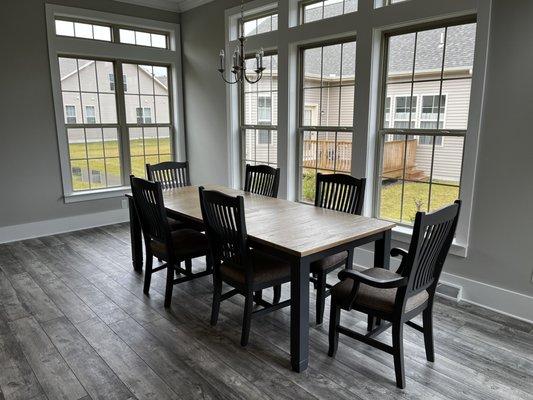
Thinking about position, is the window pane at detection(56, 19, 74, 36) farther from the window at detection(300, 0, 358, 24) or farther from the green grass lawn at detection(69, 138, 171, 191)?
the window at detection(300, 0, 358, 24)

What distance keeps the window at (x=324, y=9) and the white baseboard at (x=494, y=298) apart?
2631mm

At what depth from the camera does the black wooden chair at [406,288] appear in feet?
6.39

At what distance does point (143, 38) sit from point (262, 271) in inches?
174

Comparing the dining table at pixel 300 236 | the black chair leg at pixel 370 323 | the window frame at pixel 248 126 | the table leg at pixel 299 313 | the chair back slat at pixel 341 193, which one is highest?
the window frame at pixel 248 126

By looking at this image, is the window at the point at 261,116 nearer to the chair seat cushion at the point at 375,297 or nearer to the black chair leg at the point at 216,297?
the black chair leg at the point at 216,297

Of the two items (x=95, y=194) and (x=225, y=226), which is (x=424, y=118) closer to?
(x=225, y=226)

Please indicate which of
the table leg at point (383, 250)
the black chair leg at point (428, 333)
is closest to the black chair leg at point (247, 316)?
the table leg at point (383, 250)

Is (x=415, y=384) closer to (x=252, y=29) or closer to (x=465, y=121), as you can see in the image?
(x=465, y=121)

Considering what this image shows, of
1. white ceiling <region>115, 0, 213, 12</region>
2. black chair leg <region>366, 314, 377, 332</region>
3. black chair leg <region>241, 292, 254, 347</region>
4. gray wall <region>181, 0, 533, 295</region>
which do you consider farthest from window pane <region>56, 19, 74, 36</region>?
black chair leg <region>366, 314, 377, 332</region>

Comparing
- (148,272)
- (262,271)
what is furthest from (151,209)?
(262,271)

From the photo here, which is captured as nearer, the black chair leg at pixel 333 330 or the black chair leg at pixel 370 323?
the black chair leg at pixel 333 330

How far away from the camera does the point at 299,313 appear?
2232 millimetres

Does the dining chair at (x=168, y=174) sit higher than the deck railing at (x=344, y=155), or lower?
lower

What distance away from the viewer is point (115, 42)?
5.20m
